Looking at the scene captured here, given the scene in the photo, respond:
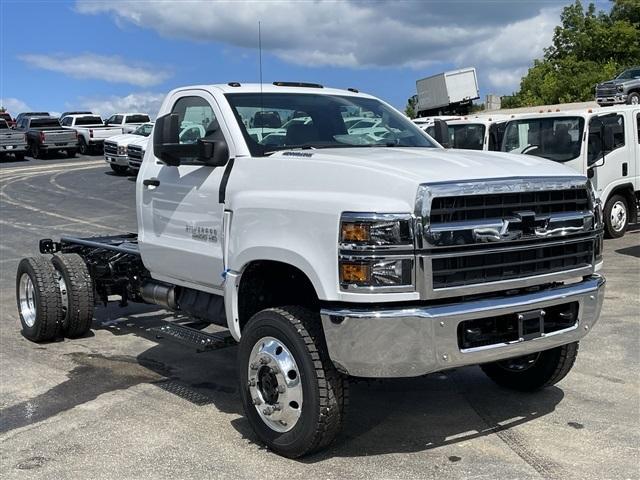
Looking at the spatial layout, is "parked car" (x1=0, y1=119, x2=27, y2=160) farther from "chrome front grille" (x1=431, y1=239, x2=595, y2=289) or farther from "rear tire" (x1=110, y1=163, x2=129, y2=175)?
"chrome front grille" (x1=431, y1=239, x2=595, y2=289)

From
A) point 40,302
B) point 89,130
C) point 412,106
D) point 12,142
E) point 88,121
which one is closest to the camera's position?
point 40,302

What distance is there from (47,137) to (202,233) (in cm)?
3098

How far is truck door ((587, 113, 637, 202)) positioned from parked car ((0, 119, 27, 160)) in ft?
89.9

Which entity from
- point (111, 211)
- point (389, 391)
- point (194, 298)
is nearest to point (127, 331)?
point (194, 298)

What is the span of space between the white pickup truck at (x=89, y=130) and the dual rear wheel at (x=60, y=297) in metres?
27.8

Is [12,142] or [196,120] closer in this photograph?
[196,120]

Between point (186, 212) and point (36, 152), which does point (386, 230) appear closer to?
point (186, 212)

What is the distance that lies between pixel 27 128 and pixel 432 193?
35.0 m

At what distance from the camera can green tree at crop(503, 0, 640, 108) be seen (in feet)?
164

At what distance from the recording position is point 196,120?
215 inches

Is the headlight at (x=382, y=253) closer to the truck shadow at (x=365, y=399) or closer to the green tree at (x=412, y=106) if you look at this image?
the truck shadow at (x=365, y=399)

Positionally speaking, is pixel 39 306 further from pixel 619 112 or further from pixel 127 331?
pixel 619 112

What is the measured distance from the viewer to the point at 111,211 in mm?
17828

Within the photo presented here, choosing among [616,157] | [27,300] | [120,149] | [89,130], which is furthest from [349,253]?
[89,130]
